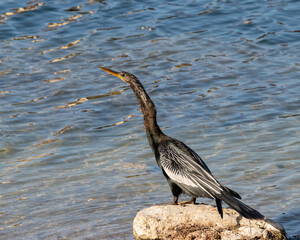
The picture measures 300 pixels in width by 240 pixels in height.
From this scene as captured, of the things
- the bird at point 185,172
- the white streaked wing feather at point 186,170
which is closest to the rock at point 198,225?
the bird at point 185,172

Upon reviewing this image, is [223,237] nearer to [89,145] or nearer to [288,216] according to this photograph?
[288,216]

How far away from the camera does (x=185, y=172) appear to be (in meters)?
6.04

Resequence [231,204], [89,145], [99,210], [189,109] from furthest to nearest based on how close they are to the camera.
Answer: [189,109] < [89,145] < [99,210] < [231,204]

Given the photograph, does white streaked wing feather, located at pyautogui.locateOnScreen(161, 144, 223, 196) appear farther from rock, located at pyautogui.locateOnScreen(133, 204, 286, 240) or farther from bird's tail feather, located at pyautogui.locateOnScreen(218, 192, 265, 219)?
rock, located at pyautogui.locateOnScreen(133, 204, 286, 240)

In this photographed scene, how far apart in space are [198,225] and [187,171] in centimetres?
57

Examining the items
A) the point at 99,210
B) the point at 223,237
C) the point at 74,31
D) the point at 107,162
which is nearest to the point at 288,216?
the point at 223,237

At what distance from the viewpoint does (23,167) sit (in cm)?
844

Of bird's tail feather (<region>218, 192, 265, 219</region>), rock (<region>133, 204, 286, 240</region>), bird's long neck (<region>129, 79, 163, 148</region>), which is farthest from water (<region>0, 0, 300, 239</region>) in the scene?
bird's long neck (<region>129, 79, 163, 148</region>)

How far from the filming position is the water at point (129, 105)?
7348 millimetres

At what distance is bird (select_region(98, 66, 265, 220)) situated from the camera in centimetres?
564

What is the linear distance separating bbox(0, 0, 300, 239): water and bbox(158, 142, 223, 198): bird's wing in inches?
36.8

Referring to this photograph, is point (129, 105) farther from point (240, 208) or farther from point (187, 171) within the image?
point (240, 208)

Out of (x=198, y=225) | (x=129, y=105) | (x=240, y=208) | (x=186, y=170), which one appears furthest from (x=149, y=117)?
(x=129, y=105)

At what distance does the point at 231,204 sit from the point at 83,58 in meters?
8.27
